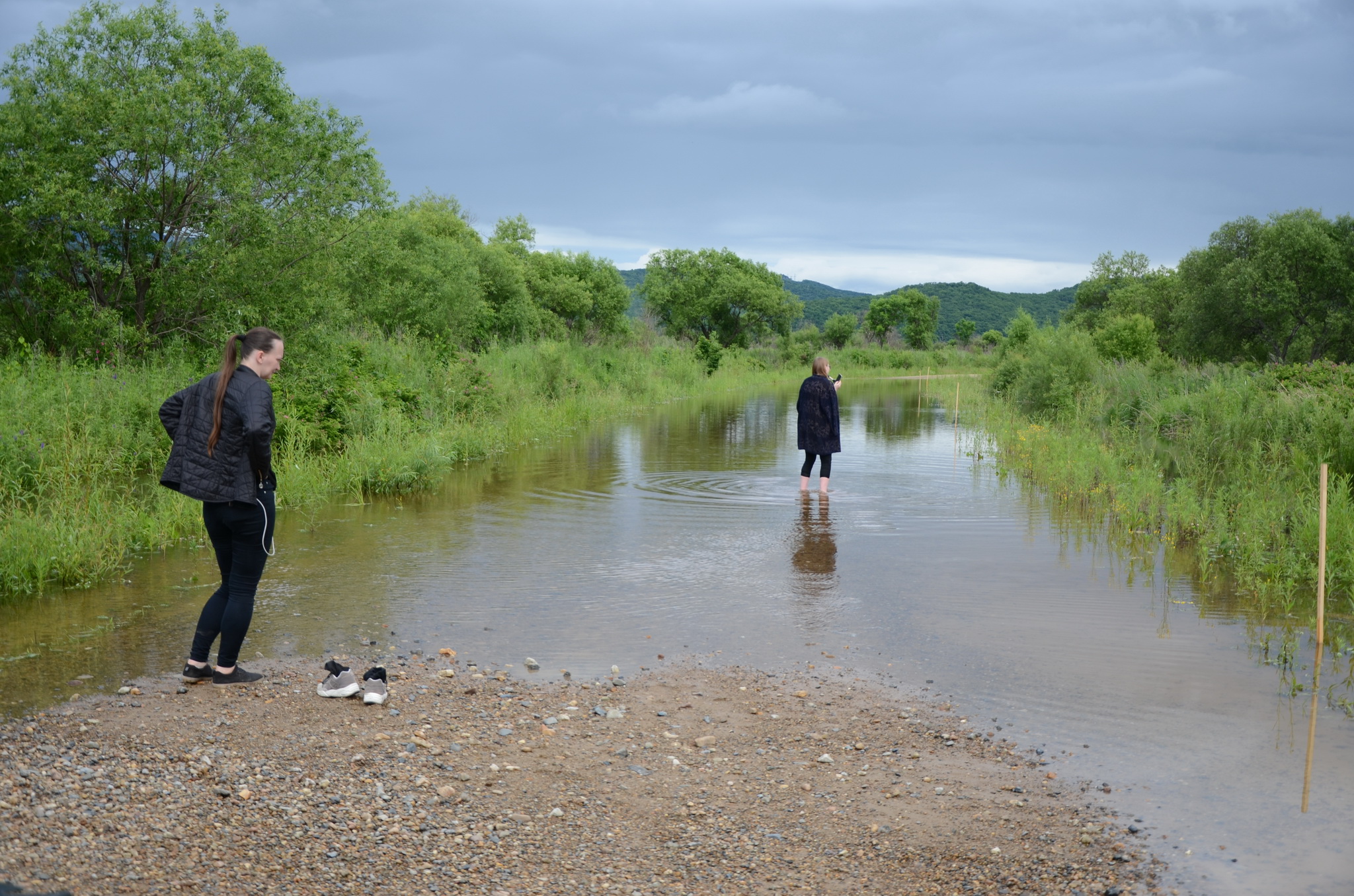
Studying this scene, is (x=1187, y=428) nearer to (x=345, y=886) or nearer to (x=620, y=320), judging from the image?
(x=345, y=886)

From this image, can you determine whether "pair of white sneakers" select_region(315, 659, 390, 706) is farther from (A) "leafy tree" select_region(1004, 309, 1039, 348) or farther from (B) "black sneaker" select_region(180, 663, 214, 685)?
(A) "leafy tree" select_region(1004, 309, 1039, 348)

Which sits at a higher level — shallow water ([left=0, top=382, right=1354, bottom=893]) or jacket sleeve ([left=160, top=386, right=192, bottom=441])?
jacket sleeve ([left=160, top=386, right=192, bottom=441])

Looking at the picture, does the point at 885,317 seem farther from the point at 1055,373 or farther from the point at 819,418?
the point at 819,418

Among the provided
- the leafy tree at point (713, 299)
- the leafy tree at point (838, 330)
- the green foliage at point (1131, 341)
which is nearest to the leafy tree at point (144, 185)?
the green foliage at point (1131, 341)

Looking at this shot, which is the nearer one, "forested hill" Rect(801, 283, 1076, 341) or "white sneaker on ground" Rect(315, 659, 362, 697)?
"white sneaker on ground" Rect(315, 659, 362, 697)

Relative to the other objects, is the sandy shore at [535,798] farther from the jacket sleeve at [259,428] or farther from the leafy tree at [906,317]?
the leafy tree at [906,317]

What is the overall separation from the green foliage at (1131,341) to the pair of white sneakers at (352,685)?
3020cm

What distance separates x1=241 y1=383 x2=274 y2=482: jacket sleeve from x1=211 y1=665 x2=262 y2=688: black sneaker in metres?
1.18

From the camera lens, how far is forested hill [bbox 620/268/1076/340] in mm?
146875

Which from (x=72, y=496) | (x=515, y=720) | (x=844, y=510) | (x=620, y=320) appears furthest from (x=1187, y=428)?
(x=620, y=320)

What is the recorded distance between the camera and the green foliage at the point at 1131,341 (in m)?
32.4

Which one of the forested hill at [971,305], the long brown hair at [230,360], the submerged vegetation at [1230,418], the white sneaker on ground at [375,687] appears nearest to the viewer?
the white sneaker on ground at [375,687]

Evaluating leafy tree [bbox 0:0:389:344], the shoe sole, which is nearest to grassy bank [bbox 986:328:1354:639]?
the shoe sole

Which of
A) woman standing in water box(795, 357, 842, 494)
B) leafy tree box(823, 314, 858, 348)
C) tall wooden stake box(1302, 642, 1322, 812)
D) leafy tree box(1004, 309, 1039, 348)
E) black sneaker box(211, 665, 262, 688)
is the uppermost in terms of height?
leafy tree box(823, 314, 858, 348)
